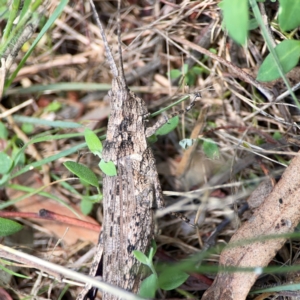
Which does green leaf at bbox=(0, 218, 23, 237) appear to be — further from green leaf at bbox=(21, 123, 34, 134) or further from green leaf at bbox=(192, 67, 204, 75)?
green leaf at bbox=(192, 67, 204, 75)

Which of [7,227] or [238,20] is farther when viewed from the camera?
[7,227]

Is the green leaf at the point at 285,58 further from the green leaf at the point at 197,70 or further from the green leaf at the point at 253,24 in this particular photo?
the green leaf at the point at 197,70

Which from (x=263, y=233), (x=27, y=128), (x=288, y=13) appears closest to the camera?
(x=288, y=13)

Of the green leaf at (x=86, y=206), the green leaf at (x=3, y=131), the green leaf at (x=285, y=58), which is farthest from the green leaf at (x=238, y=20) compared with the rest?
the green leaf at (x=3, y=131)

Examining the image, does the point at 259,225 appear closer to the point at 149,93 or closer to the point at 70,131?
the point at 149,93

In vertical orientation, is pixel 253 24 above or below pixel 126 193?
above

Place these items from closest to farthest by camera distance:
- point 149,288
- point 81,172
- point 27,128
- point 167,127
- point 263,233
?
point 149,288 → point 263,233 → point 81,172 → point 167,127 → point 27,128

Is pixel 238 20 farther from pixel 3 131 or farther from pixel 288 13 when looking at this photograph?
pixel 3 131

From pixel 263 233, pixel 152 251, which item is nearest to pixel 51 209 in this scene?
pixel 152 251
